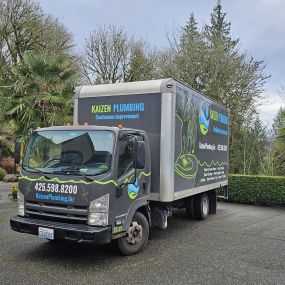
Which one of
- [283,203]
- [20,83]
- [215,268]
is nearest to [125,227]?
[215,268]

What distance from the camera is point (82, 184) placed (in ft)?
17.7

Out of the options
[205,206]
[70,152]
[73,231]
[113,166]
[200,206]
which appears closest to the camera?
[73,231]

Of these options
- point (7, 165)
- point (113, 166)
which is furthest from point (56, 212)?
point (7, 165)

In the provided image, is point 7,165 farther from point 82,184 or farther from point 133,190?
point 82,184

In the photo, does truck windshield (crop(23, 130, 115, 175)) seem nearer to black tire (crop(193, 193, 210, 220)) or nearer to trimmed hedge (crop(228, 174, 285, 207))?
black tire (crop(193, 193, 210, 220))

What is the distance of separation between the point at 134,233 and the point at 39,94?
9.29 m

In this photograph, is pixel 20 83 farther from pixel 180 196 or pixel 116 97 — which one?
pixel 180 196

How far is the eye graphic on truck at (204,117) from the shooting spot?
27.7 ft

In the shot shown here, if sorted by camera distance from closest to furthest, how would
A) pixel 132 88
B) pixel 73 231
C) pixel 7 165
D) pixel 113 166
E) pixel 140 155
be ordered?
pixel 73 231 < pixel 113 166 < pixel 140 155 < pixel 132 88 < pixel 7 165

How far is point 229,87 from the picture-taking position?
1917cm

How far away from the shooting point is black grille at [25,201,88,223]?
5.42m

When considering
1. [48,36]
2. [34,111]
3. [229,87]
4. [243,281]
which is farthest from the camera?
[48,36]

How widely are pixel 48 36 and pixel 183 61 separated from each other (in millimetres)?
11819

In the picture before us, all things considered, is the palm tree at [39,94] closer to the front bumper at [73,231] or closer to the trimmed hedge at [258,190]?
the trimmed hedge at [258,190]
